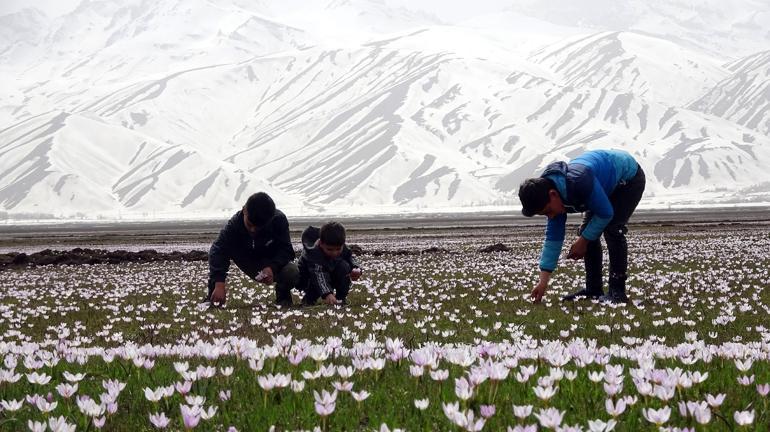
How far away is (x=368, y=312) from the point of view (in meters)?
13.6

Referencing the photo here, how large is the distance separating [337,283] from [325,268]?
1.55 ft

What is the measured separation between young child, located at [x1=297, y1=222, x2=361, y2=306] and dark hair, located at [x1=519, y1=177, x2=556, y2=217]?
3.86 m

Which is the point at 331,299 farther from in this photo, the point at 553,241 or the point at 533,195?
the point at 533,195

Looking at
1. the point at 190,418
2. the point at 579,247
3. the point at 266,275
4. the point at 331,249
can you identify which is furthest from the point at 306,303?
the point at 190,418

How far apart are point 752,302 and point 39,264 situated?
36.1 metres

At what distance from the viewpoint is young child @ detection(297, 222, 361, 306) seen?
14500mm

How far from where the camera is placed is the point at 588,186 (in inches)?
476

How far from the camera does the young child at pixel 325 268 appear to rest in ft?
47.6

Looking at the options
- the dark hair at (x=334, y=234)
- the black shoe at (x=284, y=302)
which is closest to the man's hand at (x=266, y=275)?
the dark hair at (x=334, y=234)

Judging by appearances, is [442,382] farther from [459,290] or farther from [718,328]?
[459,290]

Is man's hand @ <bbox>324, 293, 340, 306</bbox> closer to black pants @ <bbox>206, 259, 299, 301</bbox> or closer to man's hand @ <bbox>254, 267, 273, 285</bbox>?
black pants @ <bbox>206, 259, 299, 301</bbox>

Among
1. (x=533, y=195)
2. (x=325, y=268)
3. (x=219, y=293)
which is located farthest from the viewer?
(x=325, y=268)

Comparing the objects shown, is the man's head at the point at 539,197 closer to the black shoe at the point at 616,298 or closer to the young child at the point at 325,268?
the black shoe at the point at 616,298

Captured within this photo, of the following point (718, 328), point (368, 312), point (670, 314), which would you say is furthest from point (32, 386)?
point (670, 314)
